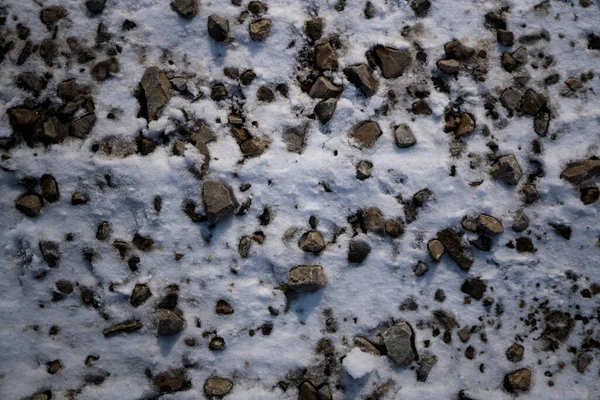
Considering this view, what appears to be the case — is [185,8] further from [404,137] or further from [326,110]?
[404,137]

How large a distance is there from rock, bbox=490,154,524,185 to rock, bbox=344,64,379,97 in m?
0.83

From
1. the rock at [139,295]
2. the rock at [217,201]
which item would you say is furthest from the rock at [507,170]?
the rock at [139,295]

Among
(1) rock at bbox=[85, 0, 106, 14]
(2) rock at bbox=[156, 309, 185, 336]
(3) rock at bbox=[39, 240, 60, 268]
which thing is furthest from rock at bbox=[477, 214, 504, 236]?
(1) rock at bbox=[85, 0, 106, 14]

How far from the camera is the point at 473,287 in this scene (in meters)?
2.78

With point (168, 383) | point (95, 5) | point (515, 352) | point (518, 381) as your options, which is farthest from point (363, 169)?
point (95, 5)

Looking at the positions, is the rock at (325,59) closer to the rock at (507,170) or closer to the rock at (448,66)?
the rock at (448,66)

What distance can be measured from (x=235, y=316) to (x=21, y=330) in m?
1.16

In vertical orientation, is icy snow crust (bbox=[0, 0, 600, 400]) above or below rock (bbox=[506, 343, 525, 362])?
above

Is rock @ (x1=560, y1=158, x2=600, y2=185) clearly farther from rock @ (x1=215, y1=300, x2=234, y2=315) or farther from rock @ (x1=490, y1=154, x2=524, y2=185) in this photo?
rock @ (x1=215, y1=300, x2=234, y2=315)

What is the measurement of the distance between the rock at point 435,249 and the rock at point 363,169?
52 cm

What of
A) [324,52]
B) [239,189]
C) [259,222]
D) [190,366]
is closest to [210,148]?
[239,189]

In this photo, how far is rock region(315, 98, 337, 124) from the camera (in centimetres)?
277

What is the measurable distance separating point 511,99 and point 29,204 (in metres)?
2.79

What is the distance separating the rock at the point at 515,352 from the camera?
2.79 meters
